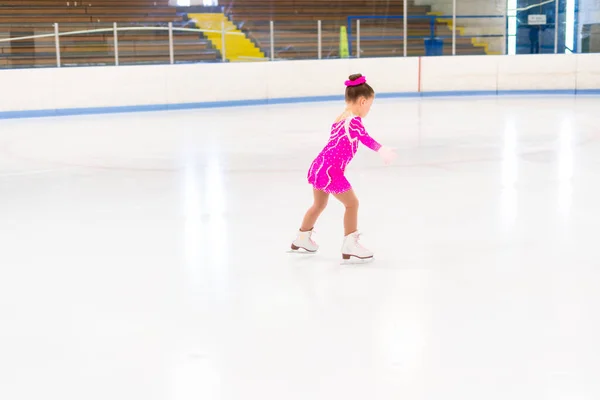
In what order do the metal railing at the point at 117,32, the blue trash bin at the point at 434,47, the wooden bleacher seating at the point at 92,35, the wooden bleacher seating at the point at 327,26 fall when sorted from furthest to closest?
the blue trash bin at the point at 434,47
the wooden bleacher seating at the point at 327,26
the metal railing at the point at 117,32
the wooden bleacher seating at the point at 92,35

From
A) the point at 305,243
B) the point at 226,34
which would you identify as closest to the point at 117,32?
the point at 226,34

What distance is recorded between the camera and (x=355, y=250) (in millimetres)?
3572

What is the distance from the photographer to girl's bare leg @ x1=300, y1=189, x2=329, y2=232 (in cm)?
367

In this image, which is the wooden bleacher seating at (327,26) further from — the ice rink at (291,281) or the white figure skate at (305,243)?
the white figure skate at (305,243)

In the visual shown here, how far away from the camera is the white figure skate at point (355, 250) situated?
141 inches

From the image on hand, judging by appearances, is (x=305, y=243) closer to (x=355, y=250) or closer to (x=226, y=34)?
(x=355, y=250)

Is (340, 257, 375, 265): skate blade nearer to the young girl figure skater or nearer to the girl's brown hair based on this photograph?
the young girl figure skater

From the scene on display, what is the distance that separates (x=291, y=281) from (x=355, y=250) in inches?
15.4

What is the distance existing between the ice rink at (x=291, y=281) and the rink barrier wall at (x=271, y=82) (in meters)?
4.35

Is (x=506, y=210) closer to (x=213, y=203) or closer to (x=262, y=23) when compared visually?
(x=213, y=203)

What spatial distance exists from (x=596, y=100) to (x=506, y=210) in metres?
8.82

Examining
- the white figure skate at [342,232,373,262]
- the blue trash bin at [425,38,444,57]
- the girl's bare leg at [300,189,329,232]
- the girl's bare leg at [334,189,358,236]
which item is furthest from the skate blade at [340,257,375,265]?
the blue trash bin at [425,38,444,57]

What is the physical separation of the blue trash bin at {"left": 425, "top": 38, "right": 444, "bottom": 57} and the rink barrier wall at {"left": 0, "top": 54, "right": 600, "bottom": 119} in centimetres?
9

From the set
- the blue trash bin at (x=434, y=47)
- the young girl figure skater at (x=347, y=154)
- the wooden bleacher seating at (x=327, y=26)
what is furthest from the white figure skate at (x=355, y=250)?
the blue trash bin at (x=434, y=47)
